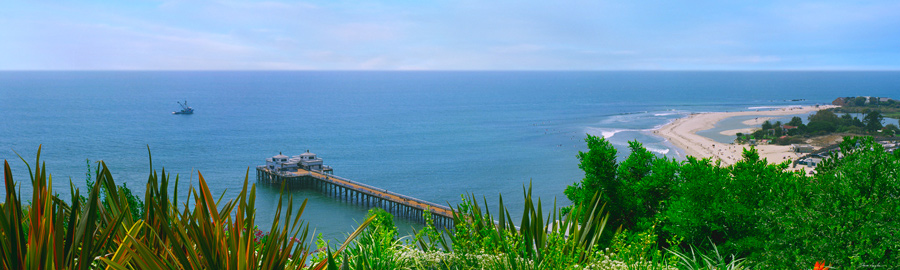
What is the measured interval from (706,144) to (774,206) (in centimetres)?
6331

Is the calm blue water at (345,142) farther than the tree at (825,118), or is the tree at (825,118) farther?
the tree at (825,118)

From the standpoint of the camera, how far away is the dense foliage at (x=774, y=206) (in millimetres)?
10586

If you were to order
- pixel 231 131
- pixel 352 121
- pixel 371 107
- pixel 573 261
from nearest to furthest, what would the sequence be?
pixel 573 261
pixel 231 131
pixel 352 121
pixel 371 107

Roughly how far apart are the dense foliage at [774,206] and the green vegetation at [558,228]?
0.03 metres

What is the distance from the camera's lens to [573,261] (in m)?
6.20

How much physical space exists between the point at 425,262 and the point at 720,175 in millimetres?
13080

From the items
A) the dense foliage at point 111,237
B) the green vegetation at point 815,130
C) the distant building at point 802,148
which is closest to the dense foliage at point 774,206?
the dense foliage at point 111,237

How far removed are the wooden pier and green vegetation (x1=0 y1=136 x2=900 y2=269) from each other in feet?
79.3

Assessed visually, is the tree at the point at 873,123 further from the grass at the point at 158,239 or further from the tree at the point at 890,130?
the grass at the point at 158,239

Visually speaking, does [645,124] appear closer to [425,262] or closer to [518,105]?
[518,105]

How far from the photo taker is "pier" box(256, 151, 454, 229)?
4400cm

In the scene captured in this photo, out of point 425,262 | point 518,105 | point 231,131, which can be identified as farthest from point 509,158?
point 518,105

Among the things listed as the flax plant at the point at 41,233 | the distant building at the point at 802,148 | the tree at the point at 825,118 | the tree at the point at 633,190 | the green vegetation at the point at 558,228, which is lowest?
the distant building at the point at 802,148

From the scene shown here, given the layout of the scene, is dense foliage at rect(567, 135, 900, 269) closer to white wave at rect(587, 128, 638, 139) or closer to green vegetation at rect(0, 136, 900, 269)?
green vegetation at rect(0, 136, 900, 269)
